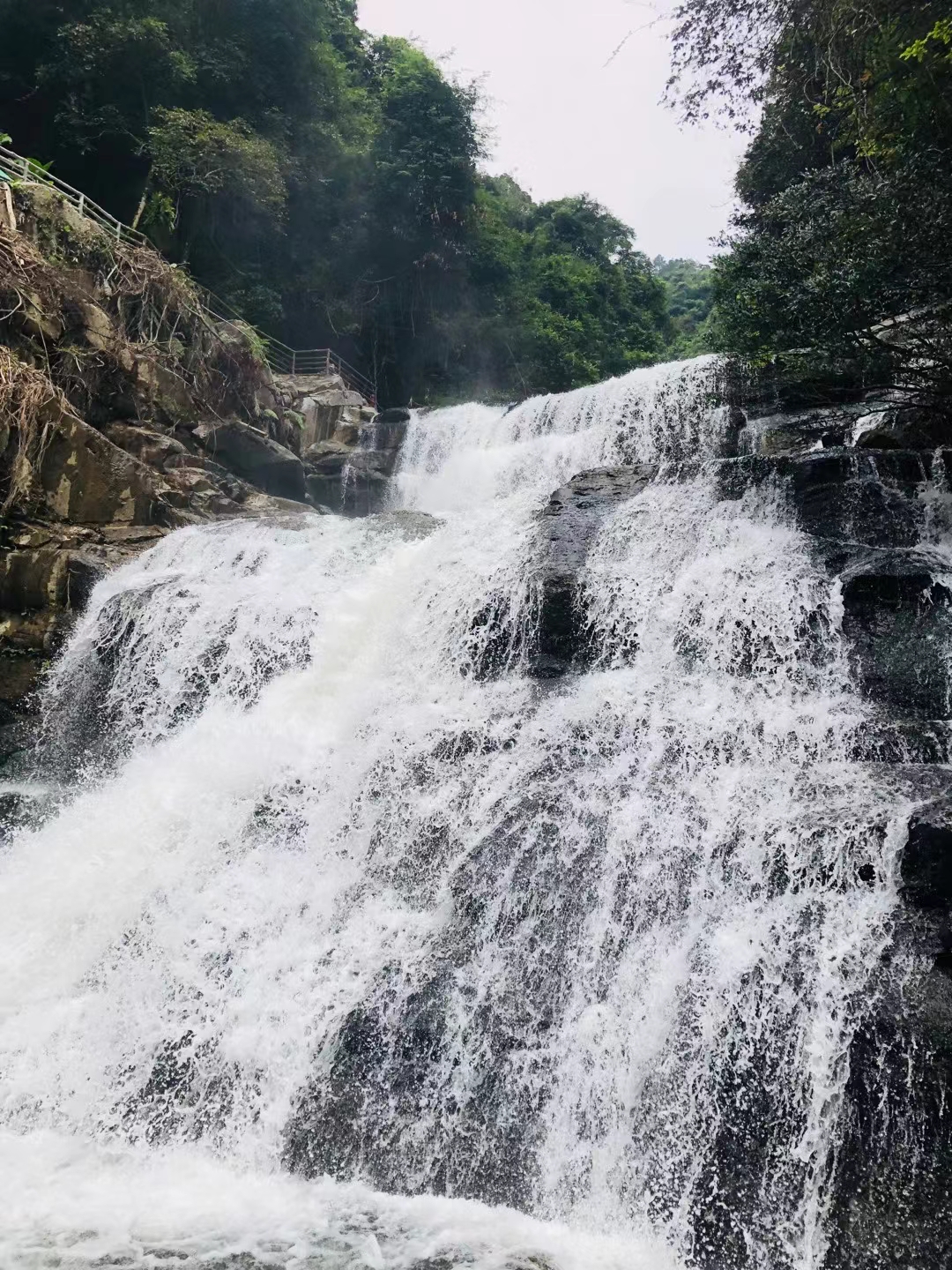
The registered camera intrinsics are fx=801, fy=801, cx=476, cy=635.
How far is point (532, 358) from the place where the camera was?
81.5ft

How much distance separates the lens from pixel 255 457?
1411 cm

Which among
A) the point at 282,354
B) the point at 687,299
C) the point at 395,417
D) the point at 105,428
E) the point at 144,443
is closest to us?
the point at 105,428

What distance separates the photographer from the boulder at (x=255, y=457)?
13.5 m

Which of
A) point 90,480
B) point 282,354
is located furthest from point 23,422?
point 282,354

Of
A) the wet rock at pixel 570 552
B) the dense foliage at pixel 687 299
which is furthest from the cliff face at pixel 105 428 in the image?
the dense foliage at pixel 687 299

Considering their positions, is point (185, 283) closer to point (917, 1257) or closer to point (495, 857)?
point (495, 857)

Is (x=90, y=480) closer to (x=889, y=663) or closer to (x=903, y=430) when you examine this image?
(x=889, y=663)

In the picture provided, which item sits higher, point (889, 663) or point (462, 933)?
point (889, 663)

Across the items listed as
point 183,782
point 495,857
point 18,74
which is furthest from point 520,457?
point 18,74

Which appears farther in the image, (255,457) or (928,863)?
(255,457)

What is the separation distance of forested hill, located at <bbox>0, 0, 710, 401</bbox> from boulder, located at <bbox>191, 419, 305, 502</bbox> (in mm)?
7056

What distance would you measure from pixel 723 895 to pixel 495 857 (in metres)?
1.43

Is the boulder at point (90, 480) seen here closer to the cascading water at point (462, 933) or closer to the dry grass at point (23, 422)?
the dry grass at point (23, 422)

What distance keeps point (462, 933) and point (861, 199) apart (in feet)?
25.8
